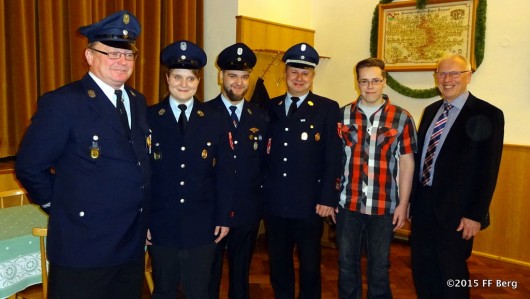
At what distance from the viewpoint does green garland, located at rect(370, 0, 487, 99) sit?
12.9 feet

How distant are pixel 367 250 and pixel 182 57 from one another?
4.51 ft

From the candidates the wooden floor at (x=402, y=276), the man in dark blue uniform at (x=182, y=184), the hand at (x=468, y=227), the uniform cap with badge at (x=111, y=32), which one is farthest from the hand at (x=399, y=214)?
Answer: the uniform cap with badge at (x=111, y=32)

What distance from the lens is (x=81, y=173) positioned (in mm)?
1593

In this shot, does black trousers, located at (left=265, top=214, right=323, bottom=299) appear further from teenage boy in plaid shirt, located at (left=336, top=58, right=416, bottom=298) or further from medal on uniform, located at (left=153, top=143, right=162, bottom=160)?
medal on uniform, located at (left=153, top=143, right=162, bottom=160)

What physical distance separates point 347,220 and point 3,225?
1.70 meters

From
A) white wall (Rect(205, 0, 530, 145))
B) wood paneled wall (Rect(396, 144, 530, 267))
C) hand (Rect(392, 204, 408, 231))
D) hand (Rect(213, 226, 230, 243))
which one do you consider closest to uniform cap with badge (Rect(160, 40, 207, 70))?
hand (Rect(213, 226, 230, 243))

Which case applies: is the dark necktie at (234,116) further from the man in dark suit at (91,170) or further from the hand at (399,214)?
the hand at (399,214)

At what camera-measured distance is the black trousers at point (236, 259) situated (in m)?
2.35

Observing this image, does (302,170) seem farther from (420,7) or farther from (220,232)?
(420,7)

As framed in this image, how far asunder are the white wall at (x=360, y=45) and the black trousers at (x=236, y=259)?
2182 mm

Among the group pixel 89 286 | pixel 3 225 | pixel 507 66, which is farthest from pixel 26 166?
pixel 507 66

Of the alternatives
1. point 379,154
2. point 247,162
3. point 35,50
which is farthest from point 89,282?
point 35,50

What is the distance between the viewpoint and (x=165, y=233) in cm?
198

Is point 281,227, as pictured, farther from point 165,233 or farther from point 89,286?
point 89,286
